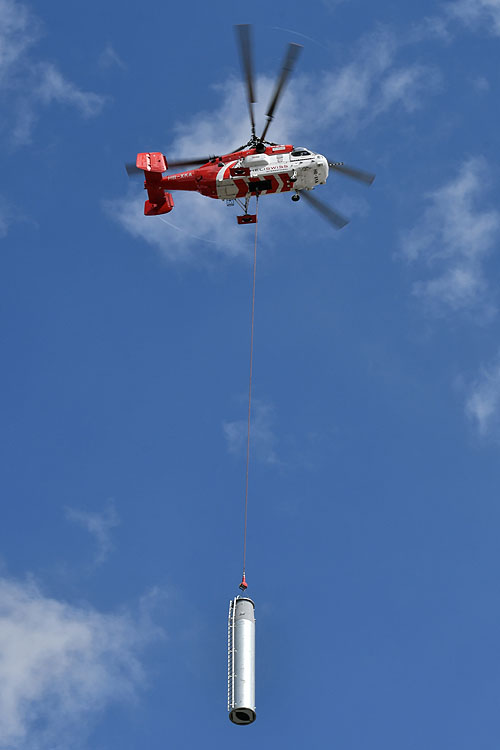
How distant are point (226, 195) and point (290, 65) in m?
6.13

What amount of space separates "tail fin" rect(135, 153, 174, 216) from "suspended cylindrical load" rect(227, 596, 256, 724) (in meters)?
19.3

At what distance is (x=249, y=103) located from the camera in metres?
42.4

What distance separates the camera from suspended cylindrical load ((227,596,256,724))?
31.2m

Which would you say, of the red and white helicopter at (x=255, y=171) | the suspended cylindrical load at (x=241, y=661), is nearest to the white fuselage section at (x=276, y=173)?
the red and white helicopter at (x=255, y=171)

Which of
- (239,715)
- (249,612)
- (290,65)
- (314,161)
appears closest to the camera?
(239,715)

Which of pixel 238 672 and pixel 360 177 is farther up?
pixel 360 177

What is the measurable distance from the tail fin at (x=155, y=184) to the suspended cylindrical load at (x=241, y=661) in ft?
63.4

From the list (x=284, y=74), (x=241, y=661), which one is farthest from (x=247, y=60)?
(x=241, y=661)

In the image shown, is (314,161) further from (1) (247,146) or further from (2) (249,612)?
(2) (249,612)

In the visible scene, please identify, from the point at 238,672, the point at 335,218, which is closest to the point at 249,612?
the point at 238,672

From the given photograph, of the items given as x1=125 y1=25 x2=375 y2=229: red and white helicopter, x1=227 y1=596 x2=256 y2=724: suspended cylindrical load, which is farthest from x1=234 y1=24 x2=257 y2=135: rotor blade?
x1=227 y1=596 x2=256 y2=724: suspended cylindrical load

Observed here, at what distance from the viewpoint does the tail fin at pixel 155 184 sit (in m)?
45.1

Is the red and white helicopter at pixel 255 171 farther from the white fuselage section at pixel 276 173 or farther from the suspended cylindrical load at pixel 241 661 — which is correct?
the suspended cylindrical load at pixel 241 661

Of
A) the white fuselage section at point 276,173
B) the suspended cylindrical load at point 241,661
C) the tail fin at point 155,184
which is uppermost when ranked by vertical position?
the tail fin at point 155,184
